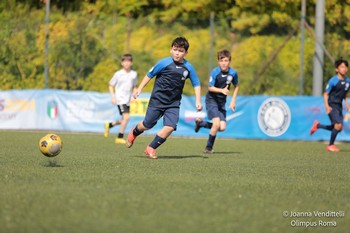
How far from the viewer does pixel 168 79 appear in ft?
39.5

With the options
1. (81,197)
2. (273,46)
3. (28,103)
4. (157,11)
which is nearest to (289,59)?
(273,46)

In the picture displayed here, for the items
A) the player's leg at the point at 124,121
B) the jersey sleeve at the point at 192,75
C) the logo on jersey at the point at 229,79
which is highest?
the jersey sleeve at the point at 192,75

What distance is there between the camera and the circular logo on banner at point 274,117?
2152 cm

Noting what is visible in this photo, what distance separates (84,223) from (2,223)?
22.9 inches

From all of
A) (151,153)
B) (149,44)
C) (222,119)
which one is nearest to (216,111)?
(222,119)

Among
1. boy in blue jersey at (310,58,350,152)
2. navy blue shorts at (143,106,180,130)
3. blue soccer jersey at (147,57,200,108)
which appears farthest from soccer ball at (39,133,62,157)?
boy in blue jersey at (310,58,350,152)

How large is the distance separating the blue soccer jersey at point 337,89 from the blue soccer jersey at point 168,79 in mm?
5343

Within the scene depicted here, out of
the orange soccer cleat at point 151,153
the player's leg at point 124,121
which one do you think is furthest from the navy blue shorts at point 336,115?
the orange soccer cleat at point 151,153

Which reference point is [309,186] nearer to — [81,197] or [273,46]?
[81,197]

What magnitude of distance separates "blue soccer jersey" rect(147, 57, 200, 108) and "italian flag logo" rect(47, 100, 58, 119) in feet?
39.2

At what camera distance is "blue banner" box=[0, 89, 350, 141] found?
21.6 meters

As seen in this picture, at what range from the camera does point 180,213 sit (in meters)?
6.16

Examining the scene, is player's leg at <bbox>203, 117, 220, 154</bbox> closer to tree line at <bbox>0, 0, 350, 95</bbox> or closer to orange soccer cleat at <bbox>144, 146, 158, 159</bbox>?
orange soccer cleat at <bbox>144, 146, 158, 159</bbox>

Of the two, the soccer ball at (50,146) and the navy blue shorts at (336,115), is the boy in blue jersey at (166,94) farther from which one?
the navy blue shorts at (336,115)
